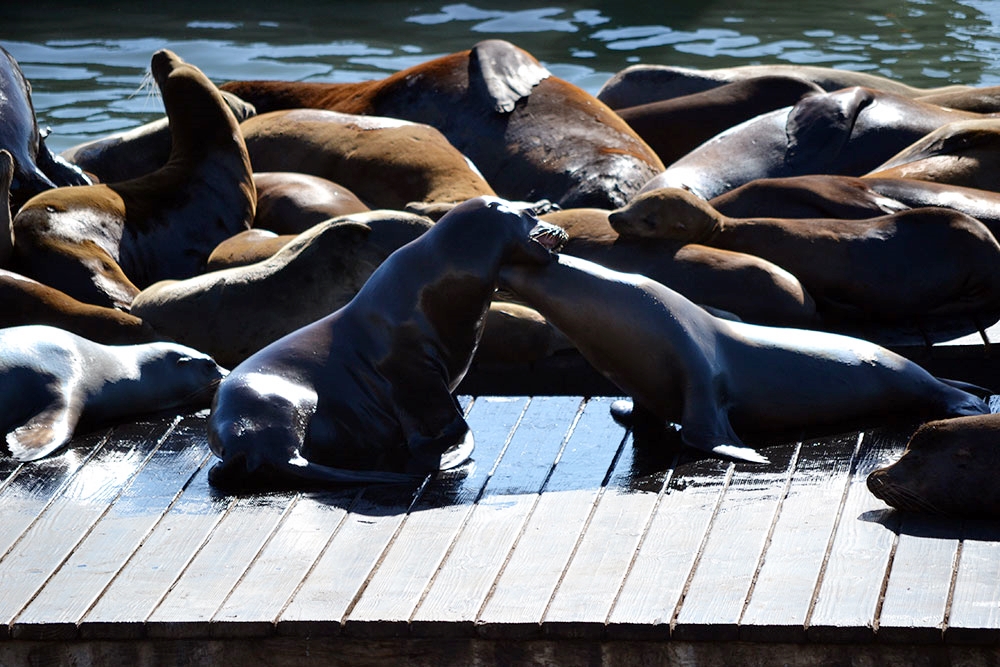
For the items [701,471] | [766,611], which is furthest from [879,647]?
[701,471]

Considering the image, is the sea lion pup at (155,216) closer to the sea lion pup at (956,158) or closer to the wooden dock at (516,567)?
the wooden dock at (516,567)

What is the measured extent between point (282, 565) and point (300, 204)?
341 centimetres

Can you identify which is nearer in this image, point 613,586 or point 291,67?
point 613,586

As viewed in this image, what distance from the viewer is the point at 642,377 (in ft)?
15.2

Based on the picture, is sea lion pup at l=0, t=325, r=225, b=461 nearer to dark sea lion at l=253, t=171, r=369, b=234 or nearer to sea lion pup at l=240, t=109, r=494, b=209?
dark sea lion at l=253, t=171, r=369, b=234

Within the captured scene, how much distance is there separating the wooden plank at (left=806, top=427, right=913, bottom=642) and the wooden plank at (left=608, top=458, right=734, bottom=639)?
12.4 inches

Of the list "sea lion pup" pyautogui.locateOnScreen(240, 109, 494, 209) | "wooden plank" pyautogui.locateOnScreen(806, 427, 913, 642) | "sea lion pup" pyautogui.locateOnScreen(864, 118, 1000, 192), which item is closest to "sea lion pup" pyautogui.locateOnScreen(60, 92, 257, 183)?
"sea lion pup" pyautogui.locateOnScreen(240, 109, 494, 209)

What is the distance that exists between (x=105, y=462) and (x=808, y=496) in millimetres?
2019

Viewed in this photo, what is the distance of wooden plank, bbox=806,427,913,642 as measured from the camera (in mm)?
3309

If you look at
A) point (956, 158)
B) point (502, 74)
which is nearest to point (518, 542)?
point (956, 158)

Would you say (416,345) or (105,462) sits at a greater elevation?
(416,345)

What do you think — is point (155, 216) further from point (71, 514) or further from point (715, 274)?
point (71, 514)

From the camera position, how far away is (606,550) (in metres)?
3.75

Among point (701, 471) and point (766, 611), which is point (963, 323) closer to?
point (701, 471)
